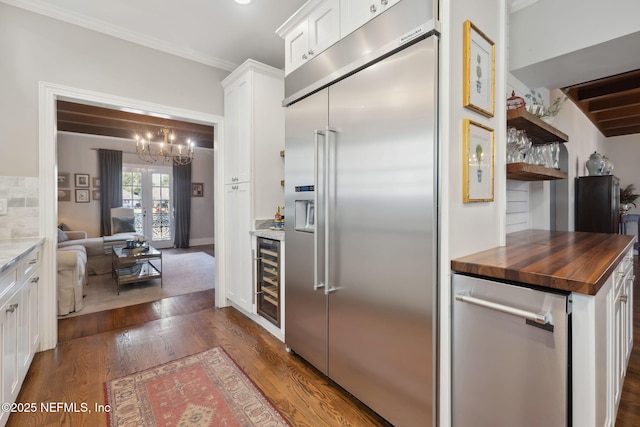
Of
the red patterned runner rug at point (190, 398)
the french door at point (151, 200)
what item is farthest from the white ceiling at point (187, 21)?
the french door at point (151, 200)

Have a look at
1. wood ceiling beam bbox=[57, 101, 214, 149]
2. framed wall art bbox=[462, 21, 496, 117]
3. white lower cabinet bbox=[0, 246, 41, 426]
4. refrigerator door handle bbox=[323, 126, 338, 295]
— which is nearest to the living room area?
wood ceiling beam bbox=[57, 101, 214, 149]

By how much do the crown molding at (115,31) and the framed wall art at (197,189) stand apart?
5566 millimetres

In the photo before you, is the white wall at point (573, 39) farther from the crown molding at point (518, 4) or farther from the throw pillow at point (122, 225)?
the throw pillow at point (122, 225)

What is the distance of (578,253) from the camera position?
1537 millimetres

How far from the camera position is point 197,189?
845 centimetres

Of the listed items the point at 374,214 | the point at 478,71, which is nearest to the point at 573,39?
the point at 478,71

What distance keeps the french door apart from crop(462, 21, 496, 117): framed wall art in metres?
8.08

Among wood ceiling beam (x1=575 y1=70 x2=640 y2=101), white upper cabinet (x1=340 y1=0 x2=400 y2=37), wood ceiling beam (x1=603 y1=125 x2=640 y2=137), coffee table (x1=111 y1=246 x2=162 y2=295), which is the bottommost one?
coffee table (x1=111 y1=246 x2=162 y2=295)

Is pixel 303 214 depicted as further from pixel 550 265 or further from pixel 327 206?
pixel 550 265

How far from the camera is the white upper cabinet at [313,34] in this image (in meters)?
1.88

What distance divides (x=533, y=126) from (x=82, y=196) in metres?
8.26

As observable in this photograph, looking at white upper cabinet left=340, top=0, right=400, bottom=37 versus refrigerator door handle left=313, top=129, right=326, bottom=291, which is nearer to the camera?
white upper cabinet left=340, top=0, right=400, bottom=37

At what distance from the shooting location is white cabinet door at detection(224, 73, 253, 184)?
118 inches

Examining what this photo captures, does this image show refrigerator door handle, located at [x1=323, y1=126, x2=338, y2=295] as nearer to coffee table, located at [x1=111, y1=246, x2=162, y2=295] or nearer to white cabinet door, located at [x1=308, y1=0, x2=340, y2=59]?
white cabinet door, located at [x1=308, y1=0, x2=340, y2=59]
